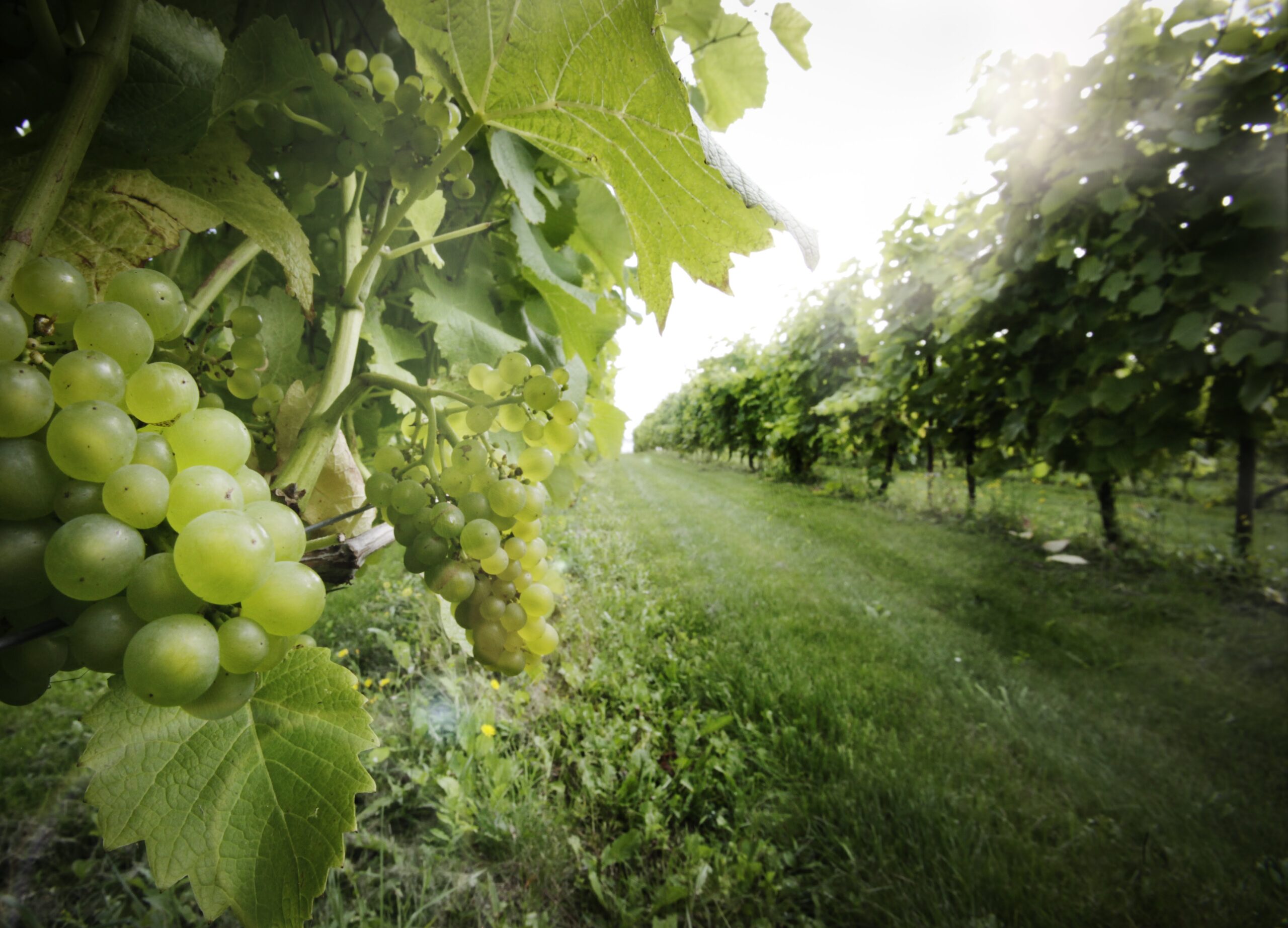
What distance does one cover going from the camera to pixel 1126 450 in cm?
470

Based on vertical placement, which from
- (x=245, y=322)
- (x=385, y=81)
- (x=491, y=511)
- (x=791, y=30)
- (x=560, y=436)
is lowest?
(x=491, y=511)

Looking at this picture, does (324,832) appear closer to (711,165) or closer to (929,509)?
(711,165)

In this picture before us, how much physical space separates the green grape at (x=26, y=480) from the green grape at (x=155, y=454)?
4cm

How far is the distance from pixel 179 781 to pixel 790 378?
1263 cm

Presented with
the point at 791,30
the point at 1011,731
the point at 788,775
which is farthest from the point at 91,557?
the point at 1011,731

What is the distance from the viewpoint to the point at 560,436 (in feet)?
2.65

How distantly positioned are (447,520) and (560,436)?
0.23 meters

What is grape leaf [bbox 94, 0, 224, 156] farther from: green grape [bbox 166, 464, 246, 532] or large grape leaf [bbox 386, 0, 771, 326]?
green grape [bbox 166, 464, 246, 532]

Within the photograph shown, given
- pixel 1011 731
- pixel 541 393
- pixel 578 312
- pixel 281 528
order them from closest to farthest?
pixel 281 528 → pixel 541 393 → pixel 578 312 → pixel 1011 731

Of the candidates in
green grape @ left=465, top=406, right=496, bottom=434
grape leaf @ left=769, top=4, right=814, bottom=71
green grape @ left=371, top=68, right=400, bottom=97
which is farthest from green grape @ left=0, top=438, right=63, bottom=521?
grape leaf @ left=769, top=4, right=814, bottom=71

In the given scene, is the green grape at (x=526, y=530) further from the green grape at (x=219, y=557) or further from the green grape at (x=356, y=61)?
the green grape at (x=356, y=61)

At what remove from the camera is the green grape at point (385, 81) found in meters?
0.72

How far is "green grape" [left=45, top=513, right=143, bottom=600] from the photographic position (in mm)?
341

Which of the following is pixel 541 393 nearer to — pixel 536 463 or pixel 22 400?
pixel 536 463
